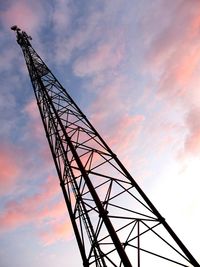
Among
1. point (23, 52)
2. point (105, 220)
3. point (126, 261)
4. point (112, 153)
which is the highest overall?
point (23, 52)

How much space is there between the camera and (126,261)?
616 centimetres

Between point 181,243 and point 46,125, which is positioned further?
point 46,125

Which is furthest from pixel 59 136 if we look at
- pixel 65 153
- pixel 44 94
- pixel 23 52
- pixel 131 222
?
pixel 23 52

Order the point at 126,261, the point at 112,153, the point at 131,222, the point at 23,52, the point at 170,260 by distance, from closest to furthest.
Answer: the point at 126,261, the point at 170,260, the point at 131,222, the point at 112,153, the point at 23,52

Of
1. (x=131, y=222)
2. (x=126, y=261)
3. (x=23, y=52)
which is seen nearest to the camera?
(x=126, y=261)

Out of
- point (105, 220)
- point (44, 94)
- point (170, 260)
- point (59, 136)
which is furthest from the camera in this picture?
point (44, 94)

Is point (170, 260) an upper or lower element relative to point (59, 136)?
lower

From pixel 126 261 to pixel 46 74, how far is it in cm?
1340

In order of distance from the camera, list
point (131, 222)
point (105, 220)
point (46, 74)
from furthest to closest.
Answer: point (46, 74)
point (131, 222)
point (105, 220)

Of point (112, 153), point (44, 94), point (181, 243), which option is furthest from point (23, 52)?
point (181, 243)

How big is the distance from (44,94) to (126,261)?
1113 cm

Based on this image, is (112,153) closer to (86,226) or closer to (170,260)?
(86,226)

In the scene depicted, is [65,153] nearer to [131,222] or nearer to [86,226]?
[86,226]

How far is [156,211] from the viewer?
8.99 metres
